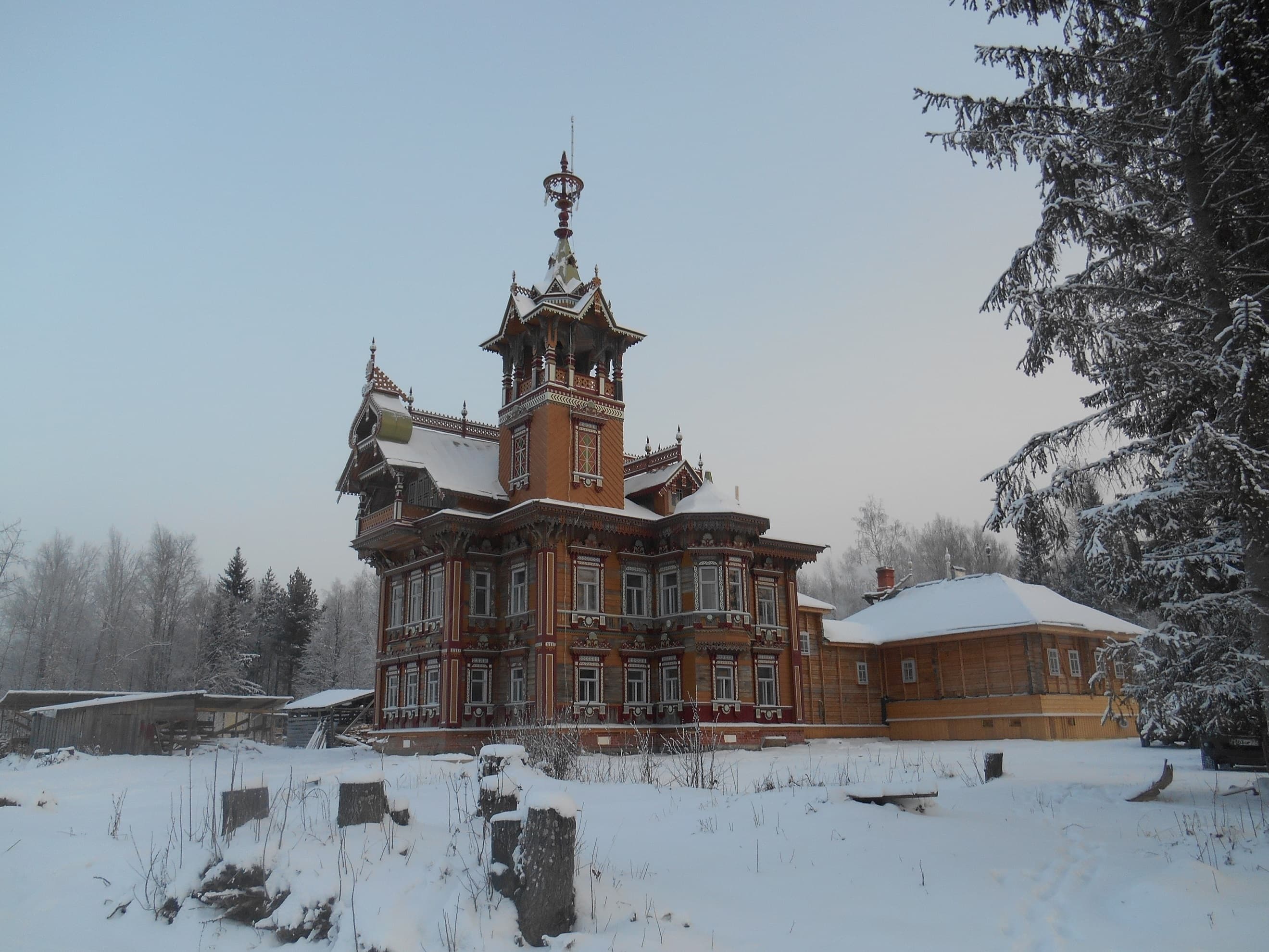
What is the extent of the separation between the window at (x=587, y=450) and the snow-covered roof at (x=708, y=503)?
11.2 feet

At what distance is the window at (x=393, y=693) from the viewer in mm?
34688

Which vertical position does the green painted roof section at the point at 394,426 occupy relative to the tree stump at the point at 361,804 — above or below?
above

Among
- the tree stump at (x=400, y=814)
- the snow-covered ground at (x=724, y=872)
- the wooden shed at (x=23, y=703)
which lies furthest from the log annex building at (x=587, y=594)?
the tree stump at (x=400, y=814)

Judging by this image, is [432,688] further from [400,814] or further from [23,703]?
[400,814]

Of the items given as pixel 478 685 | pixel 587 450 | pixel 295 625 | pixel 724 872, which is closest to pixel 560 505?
pixel 587 450

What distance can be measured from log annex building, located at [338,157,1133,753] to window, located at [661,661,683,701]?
0.07 metres

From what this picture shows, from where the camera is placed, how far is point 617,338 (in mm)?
35938

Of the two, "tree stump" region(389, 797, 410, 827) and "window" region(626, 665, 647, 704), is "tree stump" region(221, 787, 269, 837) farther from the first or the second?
"window" region(626, 665, 647, 704)

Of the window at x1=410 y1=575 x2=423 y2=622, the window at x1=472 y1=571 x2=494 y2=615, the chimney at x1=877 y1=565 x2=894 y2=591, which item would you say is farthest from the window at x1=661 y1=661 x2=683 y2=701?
the chimney at x1=877 y1=565 x2=894 y2=591

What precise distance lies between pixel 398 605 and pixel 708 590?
1236 cm

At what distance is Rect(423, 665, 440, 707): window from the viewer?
105 ft

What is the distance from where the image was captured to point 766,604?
34781 mm

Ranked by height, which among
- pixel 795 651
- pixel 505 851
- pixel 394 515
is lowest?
pixel 505 851

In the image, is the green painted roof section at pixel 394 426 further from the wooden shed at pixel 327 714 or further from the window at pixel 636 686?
the wooden shed at pixel 327 714
